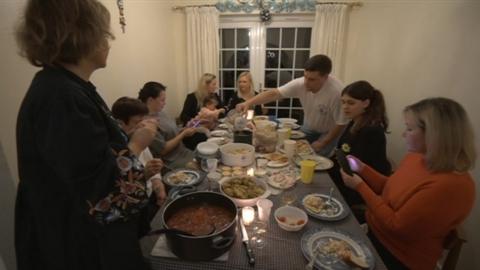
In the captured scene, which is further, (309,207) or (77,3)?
(309,207)

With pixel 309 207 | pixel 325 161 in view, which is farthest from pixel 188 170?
pixel 325 161

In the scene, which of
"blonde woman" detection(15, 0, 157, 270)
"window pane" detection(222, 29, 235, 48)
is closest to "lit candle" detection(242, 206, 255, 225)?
"blonde woman" detection(15, 0, 157, 270)

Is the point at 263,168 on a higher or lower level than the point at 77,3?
lower

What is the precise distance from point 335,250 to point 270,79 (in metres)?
3.55

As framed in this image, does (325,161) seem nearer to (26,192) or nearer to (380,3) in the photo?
(26,192)

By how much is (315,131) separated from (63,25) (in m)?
2.25

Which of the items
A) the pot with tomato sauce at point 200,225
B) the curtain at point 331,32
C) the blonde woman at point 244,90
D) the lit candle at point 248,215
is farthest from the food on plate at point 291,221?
the curtain at point 331,32

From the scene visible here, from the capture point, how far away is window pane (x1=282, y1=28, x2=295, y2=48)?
3998mm

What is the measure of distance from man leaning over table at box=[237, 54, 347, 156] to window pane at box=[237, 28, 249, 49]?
1750 millimetres

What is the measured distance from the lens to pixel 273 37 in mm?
4039

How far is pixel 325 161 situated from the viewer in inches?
69.2

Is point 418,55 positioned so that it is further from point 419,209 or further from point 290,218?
point 290,218

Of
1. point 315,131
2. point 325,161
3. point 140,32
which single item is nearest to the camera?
point 325,161

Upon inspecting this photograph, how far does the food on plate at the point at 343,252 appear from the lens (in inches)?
35.6
